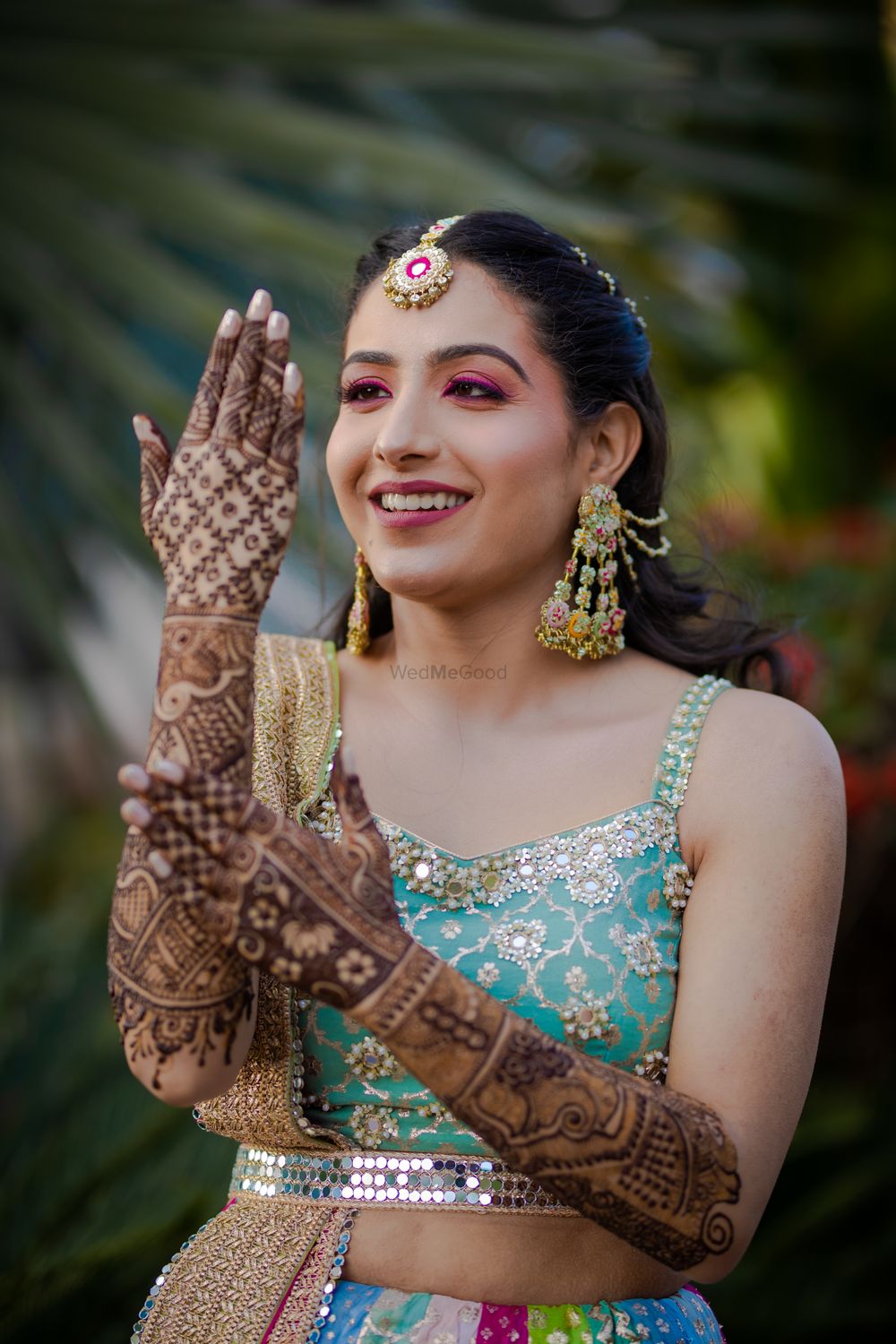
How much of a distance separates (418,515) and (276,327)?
0.42m

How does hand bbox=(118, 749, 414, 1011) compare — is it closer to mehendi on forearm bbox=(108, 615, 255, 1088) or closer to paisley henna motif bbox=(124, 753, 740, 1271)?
paisley henna motif bbox=(124, 753, 740, 1271)

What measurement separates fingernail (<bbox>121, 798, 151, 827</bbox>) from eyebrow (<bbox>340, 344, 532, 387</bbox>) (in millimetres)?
922

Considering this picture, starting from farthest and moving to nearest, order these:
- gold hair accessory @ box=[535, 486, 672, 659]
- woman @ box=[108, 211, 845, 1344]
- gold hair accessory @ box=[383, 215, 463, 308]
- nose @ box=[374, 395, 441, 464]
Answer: gold hair accessory @ box=[535, 486, 672, 659]
gold hair accessory @ box=[383, 215, 463, 308]
nose @ box=[374, 395, 441, 464]
woman @ box=[108, 211, 845, 1344]

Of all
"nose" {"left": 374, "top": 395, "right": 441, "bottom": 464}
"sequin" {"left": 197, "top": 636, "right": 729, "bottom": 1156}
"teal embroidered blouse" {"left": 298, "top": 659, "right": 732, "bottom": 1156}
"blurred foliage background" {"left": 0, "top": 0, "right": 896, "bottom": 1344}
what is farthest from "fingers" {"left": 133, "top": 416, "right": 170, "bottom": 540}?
"blurred foliage background" {"left": 0, "top": 0, "right": 896, "bottom": 1344}

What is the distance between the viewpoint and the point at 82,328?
3.31 m

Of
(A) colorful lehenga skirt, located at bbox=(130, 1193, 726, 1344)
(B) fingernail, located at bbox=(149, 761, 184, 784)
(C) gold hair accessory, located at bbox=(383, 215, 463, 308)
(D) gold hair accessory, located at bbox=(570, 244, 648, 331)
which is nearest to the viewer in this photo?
(B) fingernail, located at bbox=(149, 761, 184, 784)

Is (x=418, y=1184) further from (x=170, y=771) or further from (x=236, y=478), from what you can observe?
(x=236, y=478)

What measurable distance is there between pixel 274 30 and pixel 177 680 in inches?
89.0

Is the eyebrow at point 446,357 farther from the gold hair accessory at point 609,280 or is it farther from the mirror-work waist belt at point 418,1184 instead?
the mirror-work waist belt at point 418,1184

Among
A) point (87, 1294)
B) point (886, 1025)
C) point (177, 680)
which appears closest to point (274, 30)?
point (177, 680)

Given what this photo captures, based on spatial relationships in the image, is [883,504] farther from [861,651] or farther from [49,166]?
[49,166]

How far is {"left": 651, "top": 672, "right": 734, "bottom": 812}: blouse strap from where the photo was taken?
7.23 feet

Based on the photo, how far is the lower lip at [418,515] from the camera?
2.20 metres

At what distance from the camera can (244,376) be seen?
1868 millimetres
